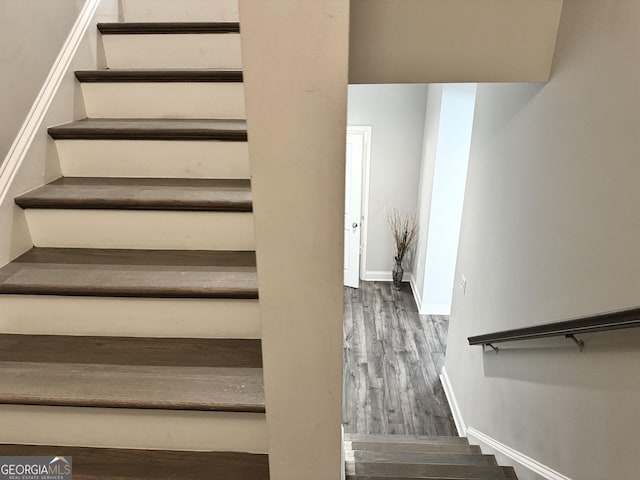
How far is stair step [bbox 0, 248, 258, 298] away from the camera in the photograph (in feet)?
4.90

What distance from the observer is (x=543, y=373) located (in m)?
2.05

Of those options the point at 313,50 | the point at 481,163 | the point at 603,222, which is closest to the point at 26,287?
the point at 313,50

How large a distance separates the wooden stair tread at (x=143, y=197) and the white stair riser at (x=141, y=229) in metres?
0.03

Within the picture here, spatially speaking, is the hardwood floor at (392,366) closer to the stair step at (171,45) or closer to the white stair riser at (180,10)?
the stair step at (171,45)

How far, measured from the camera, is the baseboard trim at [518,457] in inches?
77.6

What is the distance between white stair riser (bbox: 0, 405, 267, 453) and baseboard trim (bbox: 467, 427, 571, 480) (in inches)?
49.3

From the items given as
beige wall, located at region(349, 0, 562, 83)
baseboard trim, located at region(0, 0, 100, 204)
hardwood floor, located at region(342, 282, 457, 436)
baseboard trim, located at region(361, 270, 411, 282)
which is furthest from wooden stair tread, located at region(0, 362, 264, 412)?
baseboard trim, located at region(361, 270, 411, 282)

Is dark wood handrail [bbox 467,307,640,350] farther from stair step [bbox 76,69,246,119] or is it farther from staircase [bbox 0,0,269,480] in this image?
stair step [bbox 76,69,246,119]

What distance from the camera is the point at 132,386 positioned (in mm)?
1376

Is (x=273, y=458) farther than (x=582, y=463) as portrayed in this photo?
No

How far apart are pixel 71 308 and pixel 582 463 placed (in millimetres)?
1796

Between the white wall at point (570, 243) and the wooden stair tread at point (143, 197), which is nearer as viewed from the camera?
the white wall at point (570, 243)

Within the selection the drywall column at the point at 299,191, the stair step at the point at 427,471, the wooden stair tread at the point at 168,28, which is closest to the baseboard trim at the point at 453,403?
the stair step at the point at 427,471

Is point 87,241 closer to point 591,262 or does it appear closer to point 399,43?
point 399,43
